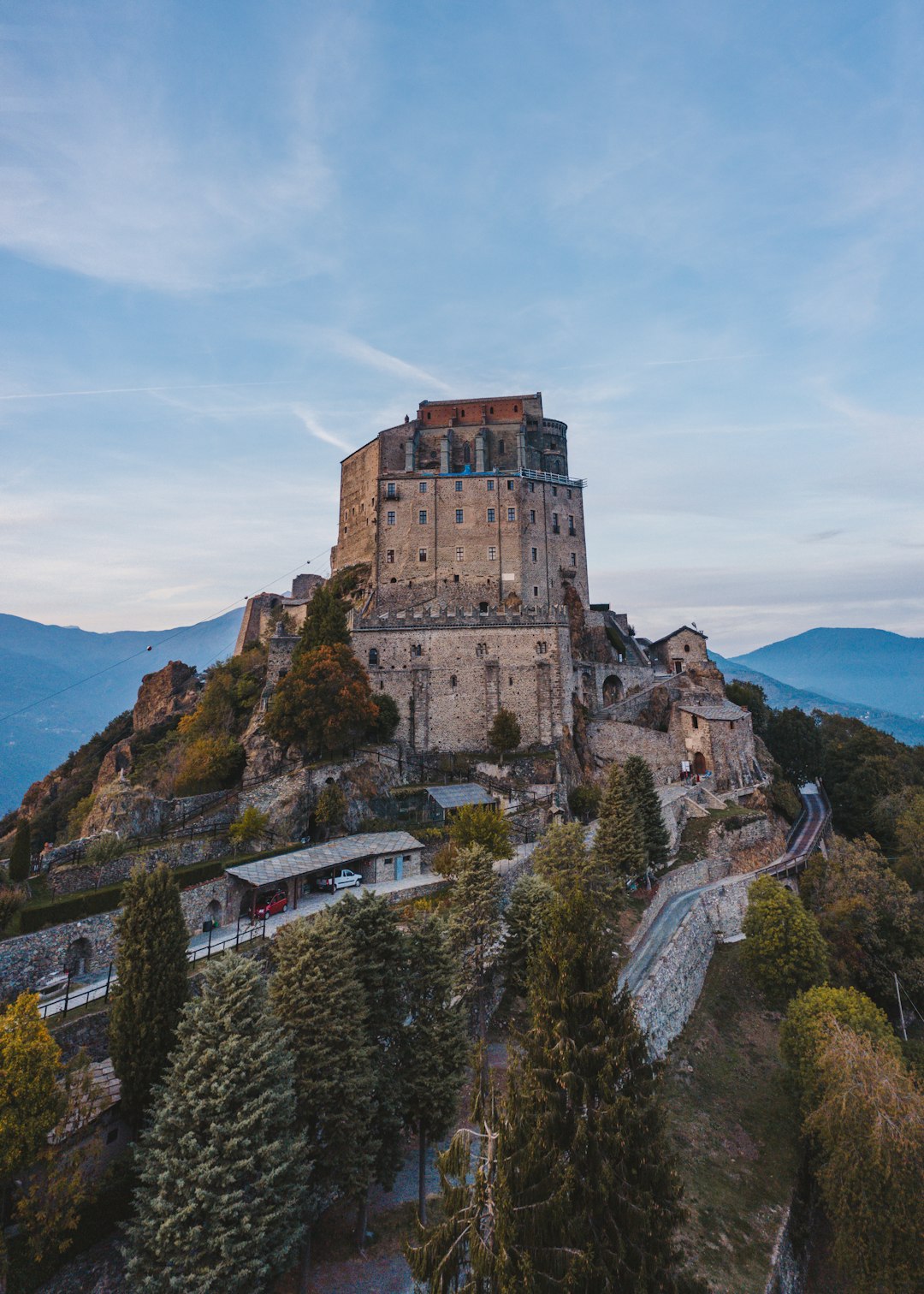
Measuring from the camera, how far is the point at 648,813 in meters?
36.1

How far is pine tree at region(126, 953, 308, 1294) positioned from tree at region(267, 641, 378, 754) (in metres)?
22.3

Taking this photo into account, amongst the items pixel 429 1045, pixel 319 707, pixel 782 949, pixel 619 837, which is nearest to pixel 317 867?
pixel 429 1045

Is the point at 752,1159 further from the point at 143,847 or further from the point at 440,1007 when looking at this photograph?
the point at 143,847

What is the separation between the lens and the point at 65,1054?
16.5 meters

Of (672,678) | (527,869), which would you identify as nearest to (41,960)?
(527,869)

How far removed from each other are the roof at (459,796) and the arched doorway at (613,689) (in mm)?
19261

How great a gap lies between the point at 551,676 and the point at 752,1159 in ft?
90.1

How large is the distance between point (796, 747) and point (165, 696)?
5848cm

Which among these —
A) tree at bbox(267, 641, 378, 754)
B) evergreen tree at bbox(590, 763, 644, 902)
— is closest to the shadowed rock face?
tree at bbox(267, 641, 378, 754)

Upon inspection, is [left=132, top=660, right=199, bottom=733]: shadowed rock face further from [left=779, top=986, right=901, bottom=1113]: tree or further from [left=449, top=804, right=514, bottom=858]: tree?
[left=779, top=986, right=901, bottom=1113]: tree

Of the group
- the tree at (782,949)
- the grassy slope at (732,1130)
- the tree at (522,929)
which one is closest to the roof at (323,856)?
the tree at (522,929)

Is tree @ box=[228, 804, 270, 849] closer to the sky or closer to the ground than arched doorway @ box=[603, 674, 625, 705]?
closer to the ground

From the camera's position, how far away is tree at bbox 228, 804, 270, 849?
29.0 metres

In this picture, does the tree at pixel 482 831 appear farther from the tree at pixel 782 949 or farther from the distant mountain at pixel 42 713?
the distant mountain at pixel 42 713
